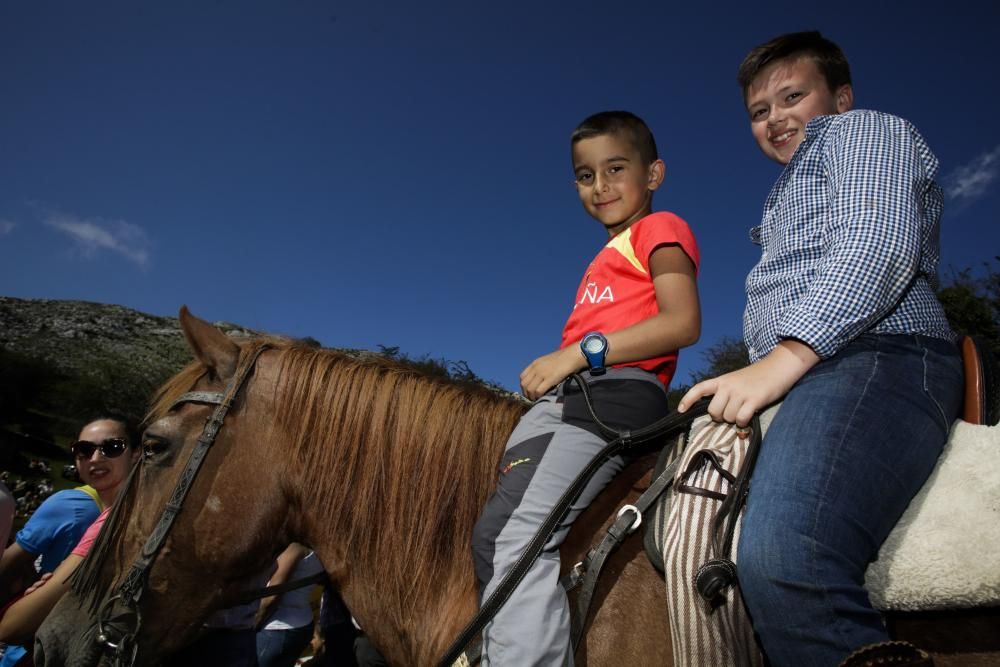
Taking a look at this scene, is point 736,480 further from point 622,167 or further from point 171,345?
point 171,345

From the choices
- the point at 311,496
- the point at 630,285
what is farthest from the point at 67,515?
the point at 630,285

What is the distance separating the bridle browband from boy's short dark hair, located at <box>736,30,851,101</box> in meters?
2.83

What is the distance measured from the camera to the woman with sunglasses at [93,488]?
341cm

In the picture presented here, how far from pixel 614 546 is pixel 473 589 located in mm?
627

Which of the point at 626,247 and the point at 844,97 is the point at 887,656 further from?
the point at 844,97

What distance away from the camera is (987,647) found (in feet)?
4.52

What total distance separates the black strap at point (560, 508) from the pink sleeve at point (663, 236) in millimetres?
681

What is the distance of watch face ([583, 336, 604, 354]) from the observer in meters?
1.93

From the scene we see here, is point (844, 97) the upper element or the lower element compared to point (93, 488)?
upper

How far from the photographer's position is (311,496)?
2279 mm

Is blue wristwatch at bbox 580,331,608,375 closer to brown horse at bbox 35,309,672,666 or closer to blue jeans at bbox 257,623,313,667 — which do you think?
brown horse at bbox 35,309,672,666

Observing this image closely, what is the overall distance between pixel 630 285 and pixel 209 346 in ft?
6.70

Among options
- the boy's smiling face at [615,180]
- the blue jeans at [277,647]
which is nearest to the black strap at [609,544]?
the boy's smiling face at [615,180]

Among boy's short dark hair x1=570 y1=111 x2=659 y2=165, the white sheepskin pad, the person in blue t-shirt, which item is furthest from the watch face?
the person in blue t-shirt
